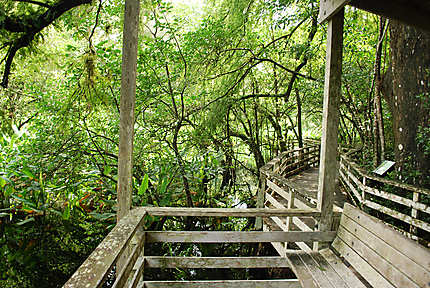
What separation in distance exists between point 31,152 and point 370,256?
15.2 feet

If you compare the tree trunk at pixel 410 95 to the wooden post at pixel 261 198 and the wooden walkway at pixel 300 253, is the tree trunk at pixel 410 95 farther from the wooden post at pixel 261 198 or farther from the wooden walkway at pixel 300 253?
the wooden walkway at pixel 300 253

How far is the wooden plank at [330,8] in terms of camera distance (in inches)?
90.4

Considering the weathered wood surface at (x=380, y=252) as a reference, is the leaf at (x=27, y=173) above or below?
above

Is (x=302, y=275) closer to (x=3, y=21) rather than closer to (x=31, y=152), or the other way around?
(x=31, y=152)

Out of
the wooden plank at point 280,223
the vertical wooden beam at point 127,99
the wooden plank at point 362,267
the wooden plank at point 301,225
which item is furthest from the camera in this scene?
the wooden plank at point 280,223

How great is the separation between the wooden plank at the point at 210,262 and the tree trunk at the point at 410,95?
3562mm

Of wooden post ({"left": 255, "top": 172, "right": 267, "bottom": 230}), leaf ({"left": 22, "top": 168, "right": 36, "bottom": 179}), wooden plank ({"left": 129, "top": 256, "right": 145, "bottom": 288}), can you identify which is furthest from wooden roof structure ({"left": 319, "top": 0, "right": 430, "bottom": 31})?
leaf ({"left": 22, "top": 168, "right": 36, "bottom": 179})

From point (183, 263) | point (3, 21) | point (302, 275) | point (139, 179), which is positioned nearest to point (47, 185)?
point (139, 179)

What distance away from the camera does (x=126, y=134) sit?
2492 mm

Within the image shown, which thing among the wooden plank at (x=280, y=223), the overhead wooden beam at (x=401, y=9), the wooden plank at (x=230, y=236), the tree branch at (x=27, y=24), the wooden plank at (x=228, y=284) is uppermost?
the tree branch at (x=27, y=24)

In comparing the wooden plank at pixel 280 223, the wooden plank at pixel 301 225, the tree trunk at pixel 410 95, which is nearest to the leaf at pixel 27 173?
the wooden plank at pixel 280 223

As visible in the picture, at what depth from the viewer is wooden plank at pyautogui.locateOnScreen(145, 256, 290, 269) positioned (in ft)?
8.55

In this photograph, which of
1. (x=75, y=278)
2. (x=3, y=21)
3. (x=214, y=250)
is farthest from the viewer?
(x=214, y=250)

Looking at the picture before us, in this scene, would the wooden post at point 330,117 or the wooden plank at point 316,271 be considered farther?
the wooden post at point 330,117
